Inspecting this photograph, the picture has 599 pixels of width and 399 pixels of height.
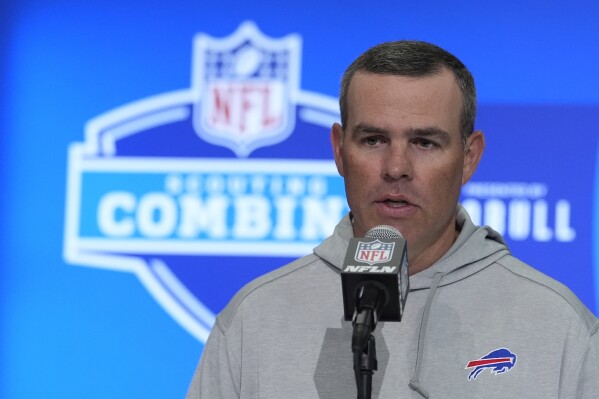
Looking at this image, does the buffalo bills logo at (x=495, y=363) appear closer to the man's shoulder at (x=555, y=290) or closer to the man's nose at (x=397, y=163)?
the man's shoulder at (x=555, y=290)

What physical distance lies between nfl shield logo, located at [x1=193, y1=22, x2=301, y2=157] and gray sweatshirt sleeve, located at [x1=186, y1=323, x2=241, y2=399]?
61.7 inches

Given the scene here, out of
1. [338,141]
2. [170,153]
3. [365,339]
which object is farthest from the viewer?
[170,153]

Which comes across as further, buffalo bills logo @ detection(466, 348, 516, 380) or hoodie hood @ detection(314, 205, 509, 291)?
hoodie hood @ detection(314, 205, 509, 291)

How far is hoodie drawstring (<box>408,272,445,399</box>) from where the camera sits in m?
1.72

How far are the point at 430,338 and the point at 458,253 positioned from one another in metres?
0.20

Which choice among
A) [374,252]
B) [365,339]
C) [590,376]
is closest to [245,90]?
[590,376]

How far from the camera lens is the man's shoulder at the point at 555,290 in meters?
1.78

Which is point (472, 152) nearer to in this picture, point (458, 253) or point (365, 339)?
point (458, 253)

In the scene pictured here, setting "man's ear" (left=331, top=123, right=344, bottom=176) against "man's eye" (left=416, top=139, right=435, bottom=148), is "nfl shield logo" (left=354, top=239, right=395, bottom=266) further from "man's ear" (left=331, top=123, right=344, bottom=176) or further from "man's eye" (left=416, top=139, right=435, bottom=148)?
"man's ear" (left=331, top=123, right=344, bottom=176)

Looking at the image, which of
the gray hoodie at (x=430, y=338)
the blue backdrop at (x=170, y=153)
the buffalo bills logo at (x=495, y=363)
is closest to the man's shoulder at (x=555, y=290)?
the gray hoodie at (x=430, y=338)

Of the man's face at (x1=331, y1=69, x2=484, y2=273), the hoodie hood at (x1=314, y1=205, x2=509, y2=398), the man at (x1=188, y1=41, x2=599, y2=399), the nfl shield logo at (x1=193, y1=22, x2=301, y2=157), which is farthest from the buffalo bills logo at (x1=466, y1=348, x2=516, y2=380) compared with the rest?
the nfl shield logo at (x1=193, y1=22, x2=301, y2=157)

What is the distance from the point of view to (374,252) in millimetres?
1396

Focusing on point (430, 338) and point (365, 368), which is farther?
point (430, 338)

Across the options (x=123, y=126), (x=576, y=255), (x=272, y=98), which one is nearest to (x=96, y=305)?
(x=123, y=126)
